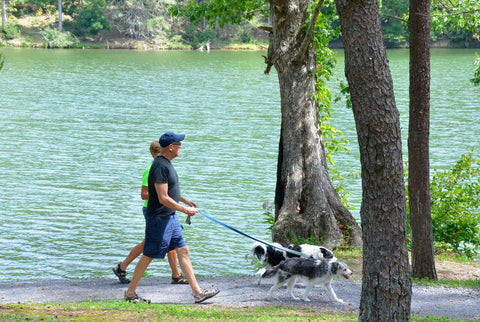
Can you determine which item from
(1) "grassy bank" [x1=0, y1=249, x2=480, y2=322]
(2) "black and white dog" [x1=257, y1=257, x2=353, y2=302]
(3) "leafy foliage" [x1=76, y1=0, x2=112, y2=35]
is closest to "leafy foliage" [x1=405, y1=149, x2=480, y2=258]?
(2) "black and white dog" [x1=257, y1=257, x2=353, y2=302]

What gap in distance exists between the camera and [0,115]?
3397cm

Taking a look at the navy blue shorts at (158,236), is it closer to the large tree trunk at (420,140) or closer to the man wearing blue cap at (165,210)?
the man wearing blue cap at (165,210)

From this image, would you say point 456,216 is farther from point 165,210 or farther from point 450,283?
point 165,210

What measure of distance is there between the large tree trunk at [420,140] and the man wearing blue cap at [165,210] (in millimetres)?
3878

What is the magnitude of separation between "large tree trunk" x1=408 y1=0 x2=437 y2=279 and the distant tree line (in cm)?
8102

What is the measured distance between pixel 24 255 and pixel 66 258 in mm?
922

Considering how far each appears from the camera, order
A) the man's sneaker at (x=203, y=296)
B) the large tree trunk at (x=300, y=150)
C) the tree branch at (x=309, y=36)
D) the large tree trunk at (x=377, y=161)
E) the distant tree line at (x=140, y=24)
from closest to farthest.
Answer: the large tree trunk at (x=377, y=161), the man's sneaker at (x=203, y=296), the tree branch at (x=309, y=36), the large tree trunk at (x=300, y=150), the distant tree line at (x=140, y=24)

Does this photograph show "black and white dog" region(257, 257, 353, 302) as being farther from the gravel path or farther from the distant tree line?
the distant tree line

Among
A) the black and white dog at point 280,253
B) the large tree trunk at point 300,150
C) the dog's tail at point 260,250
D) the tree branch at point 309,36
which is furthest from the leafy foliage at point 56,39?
the black and white dog at point 280,253

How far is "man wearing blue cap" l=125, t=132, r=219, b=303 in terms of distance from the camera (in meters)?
7.80

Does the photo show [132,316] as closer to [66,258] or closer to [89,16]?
[66,258]

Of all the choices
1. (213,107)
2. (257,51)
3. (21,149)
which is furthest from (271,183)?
(257,51)

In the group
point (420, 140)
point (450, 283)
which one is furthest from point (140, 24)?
point (450, 283)

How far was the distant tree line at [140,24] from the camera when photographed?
90.8m
